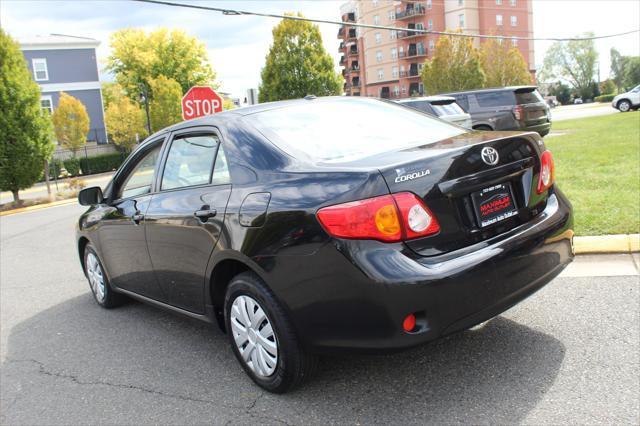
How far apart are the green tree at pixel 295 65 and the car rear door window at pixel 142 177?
882 inches

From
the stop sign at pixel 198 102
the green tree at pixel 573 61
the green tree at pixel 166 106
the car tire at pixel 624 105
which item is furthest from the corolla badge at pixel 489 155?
the green tree at pixel 573 61

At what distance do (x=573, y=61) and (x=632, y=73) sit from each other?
419 inches

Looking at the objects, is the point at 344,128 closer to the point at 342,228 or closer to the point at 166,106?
the point at 342,228

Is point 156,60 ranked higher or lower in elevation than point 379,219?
higher

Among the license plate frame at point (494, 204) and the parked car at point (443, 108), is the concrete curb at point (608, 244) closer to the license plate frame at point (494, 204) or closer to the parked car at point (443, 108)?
the license plate frame at point (494, 204)

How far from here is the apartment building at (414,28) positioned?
2955 inches

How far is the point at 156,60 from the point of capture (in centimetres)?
5712

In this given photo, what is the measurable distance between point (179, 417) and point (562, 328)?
2.49 m

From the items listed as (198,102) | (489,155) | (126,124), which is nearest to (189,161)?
(489,155)

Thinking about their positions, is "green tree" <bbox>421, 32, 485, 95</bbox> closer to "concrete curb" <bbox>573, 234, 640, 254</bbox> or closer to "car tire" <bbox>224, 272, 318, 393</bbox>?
"concrete curb" <bbox>573, 234, 640, 254</bbox>

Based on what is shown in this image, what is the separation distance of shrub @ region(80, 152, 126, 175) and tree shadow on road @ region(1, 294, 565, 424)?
34.4 metres

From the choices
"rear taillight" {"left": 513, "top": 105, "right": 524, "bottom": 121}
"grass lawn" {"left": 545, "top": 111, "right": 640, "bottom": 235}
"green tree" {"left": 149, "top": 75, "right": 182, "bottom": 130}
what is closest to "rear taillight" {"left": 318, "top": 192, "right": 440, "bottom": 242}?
"grass lawn" {"left": 545, "top": 111, "right": 640, "bottom": 235}

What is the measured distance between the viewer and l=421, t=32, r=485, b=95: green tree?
133 ft

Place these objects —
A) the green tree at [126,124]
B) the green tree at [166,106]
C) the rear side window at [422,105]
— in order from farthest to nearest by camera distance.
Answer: the green tree at [126,124] < the green tree at [166,106] < the rear side window at [422,105]
